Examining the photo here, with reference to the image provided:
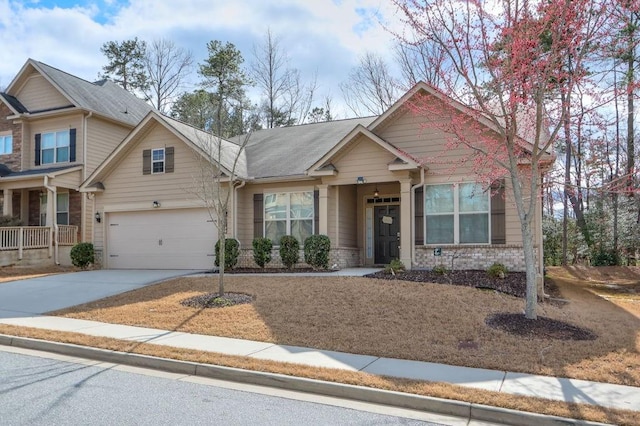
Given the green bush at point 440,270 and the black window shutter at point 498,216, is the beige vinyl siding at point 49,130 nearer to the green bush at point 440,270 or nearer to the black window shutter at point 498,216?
the green bush at point 440,270

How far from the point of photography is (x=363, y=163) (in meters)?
14.5

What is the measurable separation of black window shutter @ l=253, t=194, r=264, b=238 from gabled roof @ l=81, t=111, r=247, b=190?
3.05 ft

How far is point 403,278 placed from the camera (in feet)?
40.2

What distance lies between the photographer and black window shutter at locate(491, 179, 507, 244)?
525 inches

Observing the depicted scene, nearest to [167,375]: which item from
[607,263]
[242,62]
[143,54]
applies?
[607,263]

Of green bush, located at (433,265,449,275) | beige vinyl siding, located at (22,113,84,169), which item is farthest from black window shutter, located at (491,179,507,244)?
beige vinyl siding, located at (22,113,84,169)

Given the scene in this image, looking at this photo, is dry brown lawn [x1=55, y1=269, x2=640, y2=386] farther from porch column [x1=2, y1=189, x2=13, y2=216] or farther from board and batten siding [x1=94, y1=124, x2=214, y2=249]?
porch column [x1=2, y1=189, x2=13, y2=216]

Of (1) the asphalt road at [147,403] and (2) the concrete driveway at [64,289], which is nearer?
(1) the asphalt road at [147,403]

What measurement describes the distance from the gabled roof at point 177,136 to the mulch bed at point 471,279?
21.3 ft

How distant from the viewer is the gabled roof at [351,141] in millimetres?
13609

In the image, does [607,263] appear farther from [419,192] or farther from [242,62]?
[242,62]

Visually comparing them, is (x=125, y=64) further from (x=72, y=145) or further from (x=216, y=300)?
(x=216, y=300)

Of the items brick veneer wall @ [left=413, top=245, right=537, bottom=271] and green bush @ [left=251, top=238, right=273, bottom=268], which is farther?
green bush @ [left=251, top=238, right=273, bottom=268]

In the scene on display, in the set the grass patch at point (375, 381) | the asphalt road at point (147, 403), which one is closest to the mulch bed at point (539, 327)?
→ the grass patch at point (375, 381)
